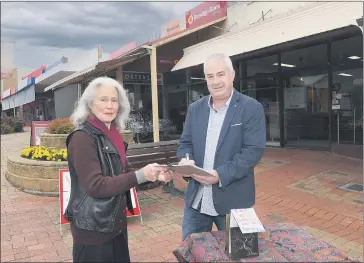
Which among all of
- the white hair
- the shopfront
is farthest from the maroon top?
the shopfront

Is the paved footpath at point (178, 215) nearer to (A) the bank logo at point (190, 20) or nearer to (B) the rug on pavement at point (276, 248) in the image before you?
(B) the rug on pavement at point (276, 248)

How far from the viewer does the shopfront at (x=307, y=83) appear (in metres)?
8.14

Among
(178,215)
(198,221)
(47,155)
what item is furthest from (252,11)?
(198,221)

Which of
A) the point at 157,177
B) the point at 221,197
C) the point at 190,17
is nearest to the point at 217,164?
the point at 221,197

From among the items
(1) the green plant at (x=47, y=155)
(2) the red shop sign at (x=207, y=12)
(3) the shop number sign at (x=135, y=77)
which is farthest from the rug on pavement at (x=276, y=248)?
(3) the shop number sign at (x=135, y=77)

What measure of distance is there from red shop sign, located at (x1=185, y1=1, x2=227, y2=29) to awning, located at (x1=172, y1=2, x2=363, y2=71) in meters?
2.90

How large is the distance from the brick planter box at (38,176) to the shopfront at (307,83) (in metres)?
4.10

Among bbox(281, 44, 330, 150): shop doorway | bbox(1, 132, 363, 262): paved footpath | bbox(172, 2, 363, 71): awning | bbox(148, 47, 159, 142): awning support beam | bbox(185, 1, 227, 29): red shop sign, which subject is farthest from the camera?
bbox(185, 1, 227, 29): red shop sign

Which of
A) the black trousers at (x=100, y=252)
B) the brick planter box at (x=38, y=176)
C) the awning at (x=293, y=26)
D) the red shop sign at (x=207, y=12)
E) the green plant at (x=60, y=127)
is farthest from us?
the red shop sign at (x=207, y=12)

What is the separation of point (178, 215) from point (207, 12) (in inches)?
314

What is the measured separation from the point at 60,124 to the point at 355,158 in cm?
694

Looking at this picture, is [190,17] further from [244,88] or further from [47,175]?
[47,175]

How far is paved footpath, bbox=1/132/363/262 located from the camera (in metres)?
3.56

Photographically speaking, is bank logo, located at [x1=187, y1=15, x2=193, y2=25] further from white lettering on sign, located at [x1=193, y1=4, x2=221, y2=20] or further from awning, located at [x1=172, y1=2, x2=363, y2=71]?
awning, located at [x1=172, y1=2, x2=363, y2=71]
